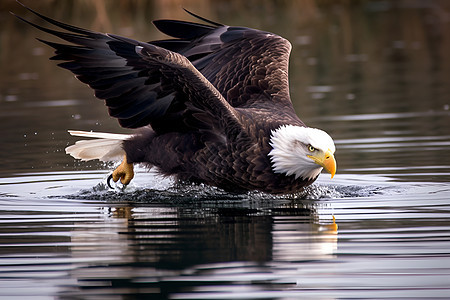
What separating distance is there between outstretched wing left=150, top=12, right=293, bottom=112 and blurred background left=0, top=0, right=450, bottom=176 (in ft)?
3.06

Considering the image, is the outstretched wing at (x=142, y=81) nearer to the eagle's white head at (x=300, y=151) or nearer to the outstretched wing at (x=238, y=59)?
the eagle's white head at (x=300, y=151)

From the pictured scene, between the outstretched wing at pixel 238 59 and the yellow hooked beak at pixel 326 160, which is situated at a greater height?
the outstretched wing at pixel 238 59

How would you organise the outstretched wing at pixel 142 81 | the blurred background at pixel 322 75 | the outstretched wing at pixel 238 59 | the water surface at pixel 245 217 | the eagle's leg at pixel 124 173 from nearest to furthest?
the water surface at pixel 245 217 → the outstretched wing at pixel 142 81 → the eagle's leg at pixel 124 173 → the outstretched wing at pixel 238 59 → the blurred background at pixel 322 75

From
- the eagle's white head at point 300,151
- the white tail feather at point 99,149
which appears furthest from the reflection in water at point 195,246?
the white tail feather at point 99,149

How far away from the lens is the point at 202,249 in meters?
5.32

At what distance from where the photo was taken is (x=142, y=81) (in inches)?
265

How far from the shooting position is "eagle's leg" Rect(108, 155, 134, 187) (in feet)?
25.4

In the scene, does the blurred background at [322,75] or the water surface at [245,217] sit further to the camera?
the blurred background at [322,75]

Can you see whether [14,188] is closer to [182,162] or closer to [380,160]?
[182,162]

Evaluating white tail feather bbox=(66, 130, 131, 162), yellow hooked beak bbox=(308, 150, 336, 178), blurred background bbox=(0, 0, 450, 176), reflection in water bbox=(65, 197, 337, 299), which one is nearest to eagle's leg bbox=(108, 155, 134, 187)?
white tail feather bbox=(66, 130, 131, 162)

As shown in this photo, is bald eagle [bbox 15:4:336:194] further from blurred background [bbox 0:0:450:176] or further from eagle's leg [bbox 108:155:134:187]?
blurred background [bbox 0:0:450:176]

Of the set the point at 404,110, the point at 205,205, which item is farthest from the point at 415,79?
the point at 205,205

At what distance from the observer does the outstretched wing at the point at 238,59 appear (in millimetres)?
7883

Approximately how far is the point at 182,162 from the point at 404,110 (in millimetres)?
4366
